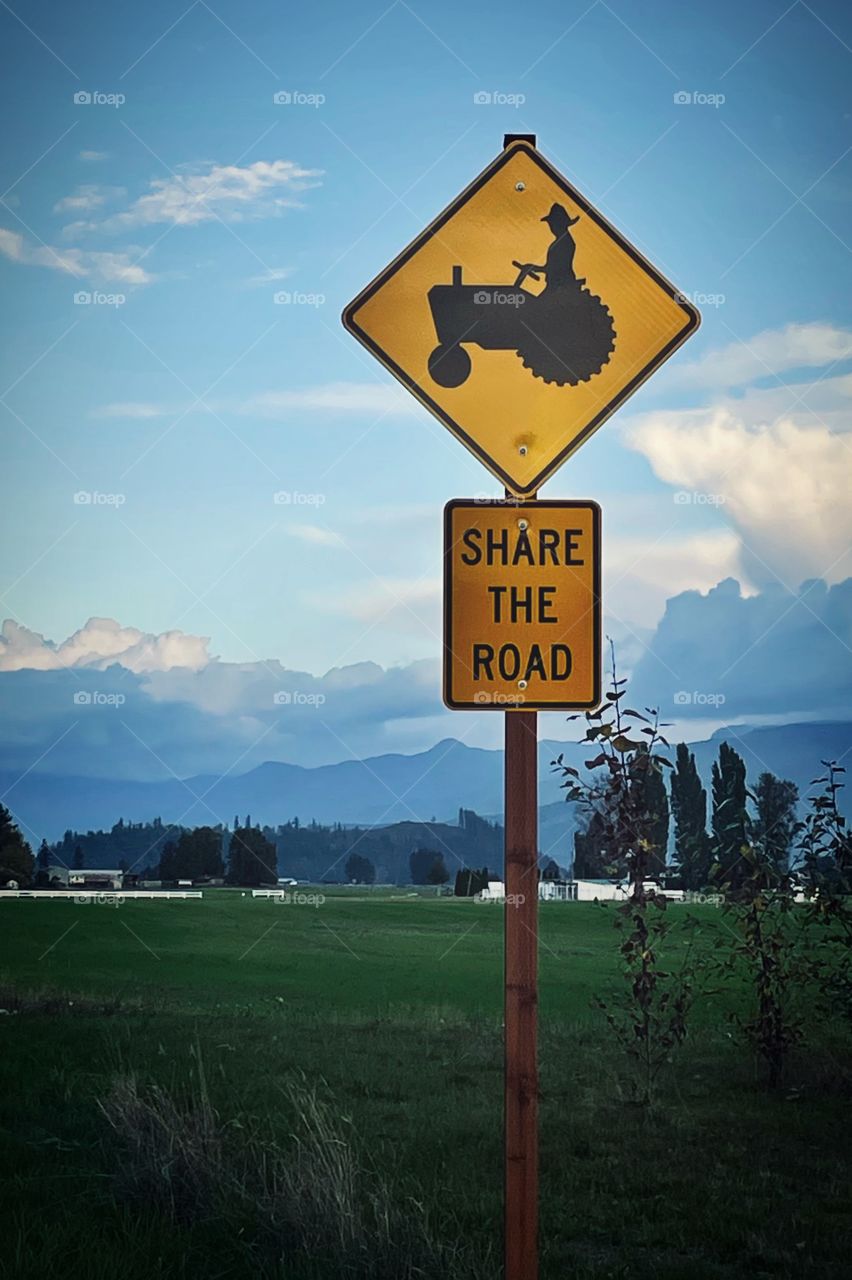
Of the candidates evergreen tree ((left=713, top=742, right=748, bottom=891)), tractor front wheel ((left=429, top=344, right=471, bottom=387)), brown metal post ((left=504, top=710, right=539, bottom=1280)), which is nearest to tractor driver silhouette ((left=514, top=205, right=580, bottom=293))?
tractor front wheel ((left=429, top=344, right=471, bottom=387))

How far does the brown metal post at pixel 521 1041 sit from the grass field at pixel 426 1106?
0.78 meters

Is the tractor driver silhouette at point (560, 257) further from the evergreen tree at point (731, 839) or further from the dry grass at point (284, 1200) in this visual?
the evergreen tree at point (731, 839)

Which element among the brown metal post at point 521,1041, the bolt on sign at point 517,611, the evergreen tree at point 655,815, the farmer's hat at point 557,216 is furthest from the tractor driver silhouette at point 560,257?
the evergreen tree at point 655,815

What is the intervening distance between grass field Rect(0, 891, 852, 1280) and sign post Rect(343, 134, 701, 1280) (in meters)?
1.74

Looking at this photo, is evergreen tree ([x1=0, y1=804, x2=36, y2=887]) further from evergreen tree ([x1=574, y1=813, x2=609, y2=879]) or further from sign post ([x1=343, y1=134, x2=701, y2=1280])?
sign post ([x1=343, y1=134, x2=701, y2=1280])

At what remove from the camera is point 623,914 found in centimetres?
841

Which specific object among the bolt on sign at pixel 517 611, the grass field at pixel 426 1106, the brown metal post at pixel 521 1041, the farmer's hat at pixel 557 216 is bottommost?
the grass field at pixel 426 1106

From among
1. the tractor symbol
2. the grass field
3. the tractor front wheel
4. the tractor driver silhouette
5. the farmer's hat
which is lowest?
the grass field

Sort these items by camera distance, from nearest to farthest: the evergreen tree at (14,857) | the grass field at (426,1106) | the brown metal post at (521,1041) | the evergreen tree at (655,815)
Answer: the brown metal post at (521,1041) < the grass field at (426,1106) < the evergreen tree at (655,815) < the evergreen tree at (14,857)

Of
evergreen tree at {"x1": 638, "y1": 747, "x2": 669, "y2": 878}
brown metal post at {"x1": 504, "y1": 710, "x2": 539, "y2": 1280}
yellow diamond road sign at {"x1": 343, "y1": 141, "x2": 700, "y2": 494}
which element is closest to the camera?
brown metal post at {"x1": 504, "y1": 710, "x2": 539, "y2": 1280}

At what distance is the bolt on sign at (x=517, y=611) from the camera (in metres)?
4.21

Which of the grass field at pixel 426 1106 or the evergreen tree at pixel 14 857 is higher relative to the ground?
the evergreen tree at pixel 14 857

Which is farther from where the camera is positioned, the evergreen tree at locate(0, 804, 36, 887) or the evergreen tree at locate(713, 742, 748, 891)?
the evergreen tree at locate(0, 804, 36, 887)

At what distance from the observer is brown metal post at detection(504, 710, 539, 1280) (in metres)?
4.13
